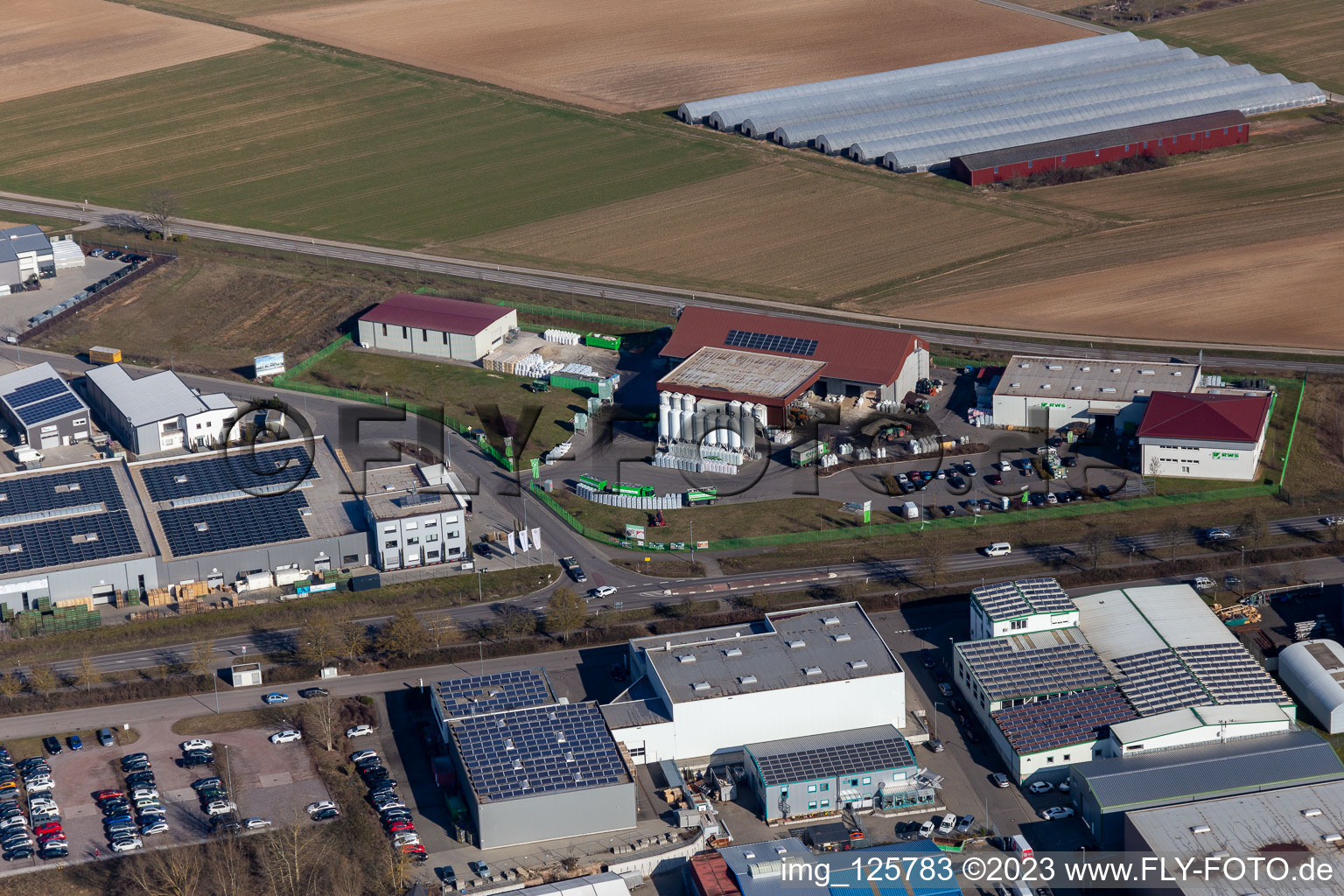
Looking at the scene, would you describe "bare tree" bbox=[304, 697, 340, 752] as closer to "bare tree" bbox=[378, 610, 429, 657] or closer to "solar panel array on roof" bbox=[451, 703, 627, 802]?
"bare tree" bbox=[378, 610, 429, 657]

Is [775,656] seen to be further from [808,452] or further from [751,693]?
[808,452]

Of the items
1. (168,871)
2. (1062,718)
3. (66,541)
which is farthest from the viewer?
(66,541)

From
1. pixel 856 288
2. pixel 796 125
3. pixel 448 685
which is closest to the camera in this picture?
pixel 448 685

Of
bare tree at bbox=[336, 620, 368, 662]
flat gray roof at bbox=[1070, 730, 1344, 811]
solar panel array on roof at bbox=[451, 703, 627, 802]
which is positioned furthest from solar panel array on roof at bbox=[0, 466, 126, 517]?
flat gray roof at bbox=[1070, 730, 1344, 811]

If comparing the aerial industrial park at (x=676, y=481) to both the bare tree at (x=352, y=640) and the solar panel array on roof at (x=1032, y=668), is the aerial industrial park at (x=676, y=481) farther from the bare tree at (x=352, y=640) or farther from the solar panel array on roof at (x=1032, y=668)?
the bare tree at (x=352, y=640)

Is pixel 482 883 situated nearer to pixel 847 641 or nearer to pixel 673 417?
pixel 847 641

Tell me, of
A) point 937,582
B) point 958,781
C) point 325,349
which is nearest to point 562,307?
point 325,349

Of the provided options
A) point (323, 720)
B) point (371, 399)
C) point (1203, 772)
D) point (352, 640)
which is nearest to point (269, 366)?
point (371, 399)
